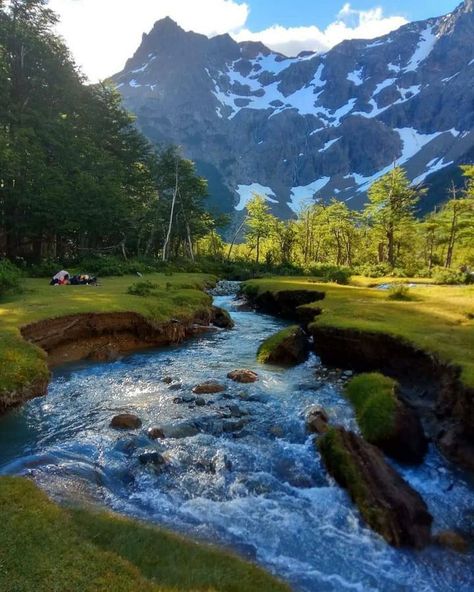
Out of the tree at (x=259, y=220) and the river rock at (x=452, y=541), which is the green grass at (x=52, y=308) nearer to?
the river rock at (x=452, y=541)

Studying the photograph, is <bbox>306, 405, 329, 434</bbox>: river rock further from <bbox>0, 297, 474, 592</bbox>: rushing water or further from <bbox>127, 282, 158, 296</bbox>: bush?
<bbox>127, 282, 158, 296</bbox>: bush

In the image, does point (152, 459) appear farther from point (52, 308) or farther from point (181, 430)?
point (52, 308)

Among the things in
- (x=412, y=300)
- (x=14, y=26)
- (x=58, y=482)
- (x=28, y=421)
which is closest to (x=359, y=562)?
(x=58, y=482)

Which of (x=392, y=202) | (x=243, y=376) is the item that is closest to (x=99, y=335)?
(x=243, y=376)

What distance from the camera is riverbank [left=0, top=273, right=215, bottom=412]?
13.8 meters

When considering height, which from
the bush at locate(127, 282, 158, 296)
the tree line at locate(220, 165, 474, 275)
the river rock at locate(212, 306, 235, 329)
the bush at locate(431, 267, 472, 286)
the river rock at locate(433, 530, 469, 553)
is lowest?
the river rock at locate(433, 530, 469, 553)

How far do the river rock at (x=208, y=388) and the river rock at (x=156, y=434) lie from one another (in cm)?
353

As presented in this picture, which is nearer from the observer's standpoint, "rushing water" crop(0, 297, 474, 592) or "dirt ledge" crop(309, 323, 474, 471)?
"rushing water" crop(0, 297, 474, 592)

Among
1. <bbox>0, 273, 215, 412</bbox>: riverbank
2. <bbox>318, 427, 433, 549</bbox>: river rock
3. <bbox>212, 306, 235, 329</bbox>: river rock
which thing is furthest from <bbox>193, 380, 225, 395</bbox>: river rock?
<bbox>212, 306, 235, 329</bbox>: river rock

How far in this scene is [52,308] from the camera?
20.4 m

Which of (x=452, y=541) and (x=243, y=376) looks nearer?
(x=452, y=541)

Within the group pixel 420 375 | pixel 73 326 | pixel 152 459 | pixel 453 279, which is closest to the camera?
pixel 152 459

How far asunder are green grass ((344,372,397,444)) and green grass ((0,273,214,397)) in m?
10.0

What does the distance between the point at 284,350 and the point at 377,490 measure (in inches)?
430
